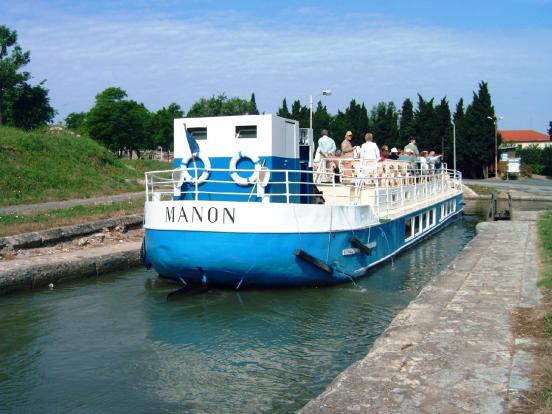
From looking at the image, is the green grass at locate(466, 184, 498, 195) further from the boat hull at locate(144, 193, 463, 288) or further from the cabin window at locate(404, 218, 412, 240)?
the boat hull at locate(144, 193, 463, 288)

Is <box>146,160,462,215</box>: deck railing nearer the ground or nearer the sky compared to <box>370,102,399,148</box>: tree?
nearer the ground

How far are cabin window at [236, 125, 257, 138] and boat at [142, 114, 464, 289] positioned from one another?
21 millimetres

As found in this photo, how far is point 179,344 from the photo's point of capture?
912 cm

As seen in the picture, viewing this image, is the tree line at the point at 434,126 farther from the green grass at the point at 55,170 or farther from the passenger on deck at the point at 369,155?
the passenger on deck at the point at 369,155

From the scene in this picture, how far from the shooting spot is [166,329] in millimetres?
9875

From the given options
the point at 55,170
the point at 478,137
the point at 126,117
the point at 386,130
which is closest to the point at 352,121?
the point at 386,130

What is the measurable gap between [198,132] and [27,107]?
4207 cm

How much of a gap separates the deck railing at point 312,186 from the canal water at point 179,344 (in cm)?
200

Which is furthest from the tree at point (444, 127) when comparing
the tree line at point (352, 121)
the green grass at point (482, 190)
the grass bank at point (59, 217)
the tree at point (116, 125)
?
the grass bank at point (59, 217)

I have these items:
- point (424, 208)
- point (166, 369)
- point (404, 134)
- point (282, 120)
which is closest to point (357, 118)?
point (404, 134)

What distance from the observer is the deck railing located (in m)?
12.2

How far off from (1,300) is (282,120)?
657cm

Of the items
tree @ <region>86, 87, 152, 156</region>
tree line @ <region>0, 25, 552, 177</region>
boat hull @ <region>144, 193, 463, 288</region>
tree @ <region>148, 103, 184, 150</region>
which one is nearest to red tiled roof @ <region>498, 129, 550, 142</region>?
tree line @ <region>0, 25, 552, 177</region>

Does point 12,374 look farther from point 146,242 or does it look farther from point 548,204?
point 548,204
